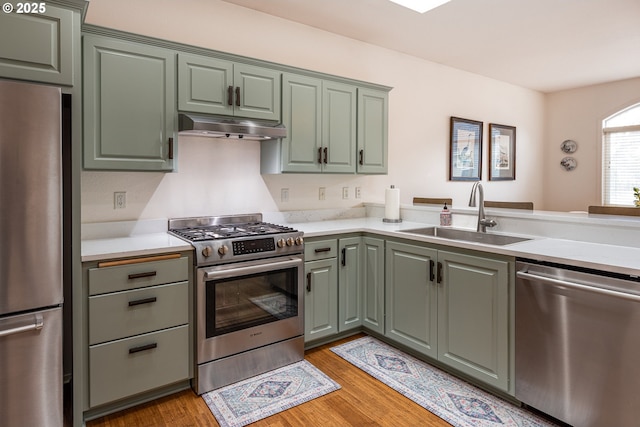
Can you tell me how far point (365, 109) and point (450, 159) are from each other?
69.4 inches

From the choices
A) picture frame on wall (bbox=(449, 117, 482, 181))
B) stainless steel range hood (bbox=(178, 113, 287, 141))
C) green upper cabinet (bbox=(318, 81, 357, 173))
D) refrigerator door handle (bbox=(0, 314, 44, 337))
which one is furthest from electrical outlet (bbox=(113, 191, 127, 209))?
A: picture frame on wall (bbox=(449, 117, 482, 181))

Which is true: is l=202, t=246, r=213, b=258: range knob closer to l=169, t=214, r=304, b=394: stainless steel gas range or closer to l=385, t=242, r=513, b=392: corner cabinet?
l=169, t=214, r=304, b=394: stainless steel gas range

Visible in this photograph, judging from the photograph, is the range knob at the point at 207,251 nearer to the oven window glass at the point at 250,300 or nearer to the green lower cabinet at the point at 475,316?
the oven window glass at the point at 250,300

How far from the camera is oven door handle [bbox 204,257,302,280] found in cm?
234

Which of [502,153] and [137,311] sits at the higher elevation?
[502,153]

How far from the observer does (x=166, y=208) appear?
2877 millimetres

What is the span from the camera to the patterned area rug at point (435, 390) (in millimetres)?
2125

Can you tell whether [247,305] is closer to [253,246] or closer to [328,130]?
[253,246]

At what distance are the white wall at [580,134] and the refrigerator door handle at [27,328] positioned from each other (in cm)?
664

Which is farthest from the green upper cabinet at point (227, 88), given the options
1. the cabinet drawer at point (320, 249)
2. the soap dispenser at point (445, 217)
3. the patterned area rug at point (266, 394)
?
the patterned area rug at point (266, 394)

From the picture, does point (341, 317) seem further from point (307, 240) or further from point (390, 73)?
point (390, 73)

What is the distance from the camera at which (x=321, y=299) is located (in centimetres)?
293

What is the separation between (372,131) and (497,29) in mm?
1553

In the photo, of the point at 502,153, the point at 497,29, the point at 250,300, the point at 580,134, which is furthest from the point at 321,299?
the point at 580,134
